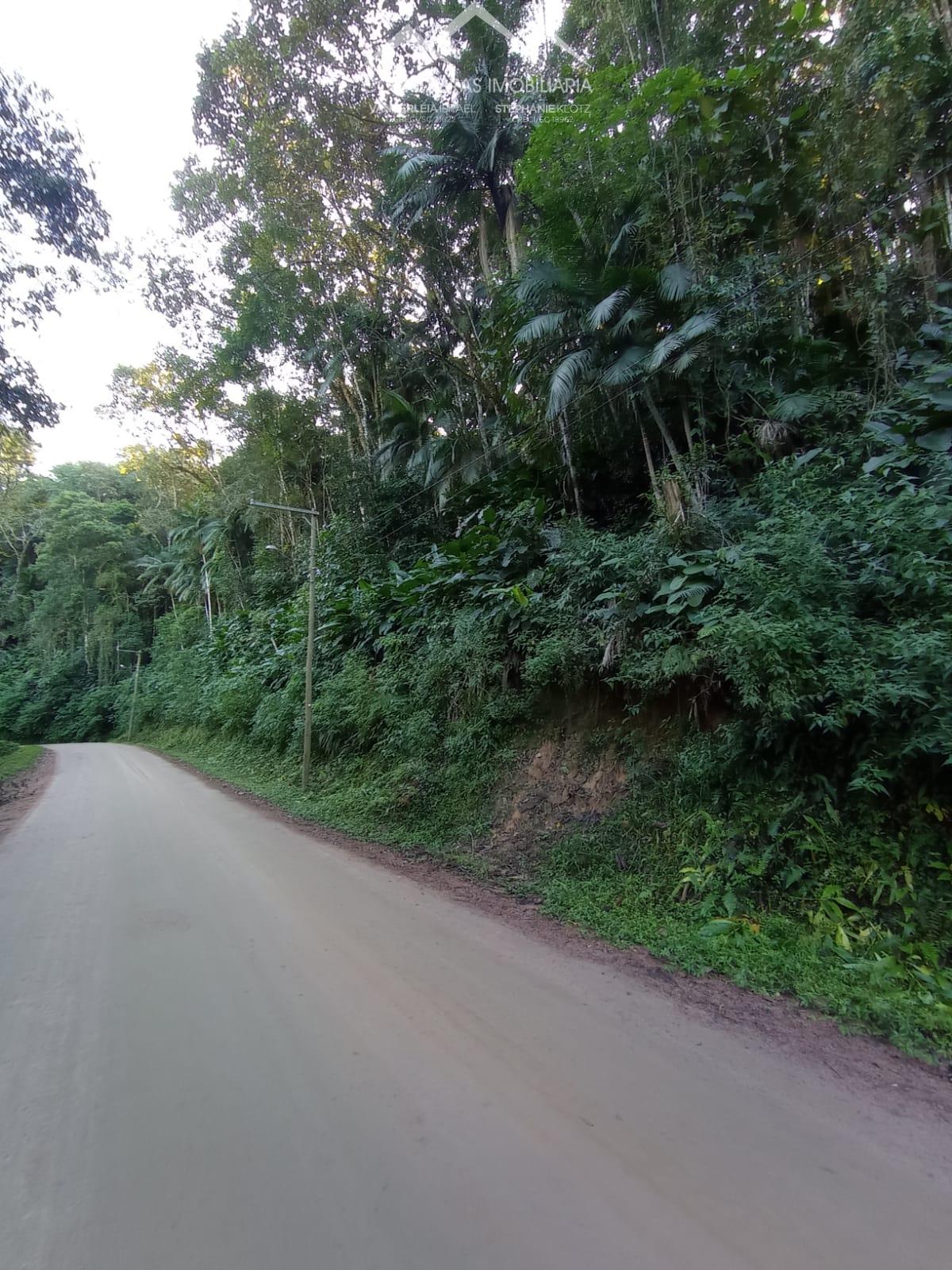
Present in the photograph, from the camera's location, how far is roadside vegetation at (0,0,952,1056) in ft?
16.5

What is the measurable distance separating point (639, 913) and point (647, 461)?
22.5 ft

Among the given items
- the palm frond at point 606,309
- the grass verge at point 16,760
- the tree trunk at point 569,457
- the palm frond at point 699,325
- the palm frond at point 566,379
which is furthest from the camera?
the grass verge at point 16,760

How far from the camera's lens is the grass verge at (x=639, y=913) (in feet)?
12.4

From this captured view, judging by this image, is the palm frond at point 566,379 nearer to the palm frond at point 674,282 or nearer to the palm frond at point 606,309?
the palm frond at point 606,309

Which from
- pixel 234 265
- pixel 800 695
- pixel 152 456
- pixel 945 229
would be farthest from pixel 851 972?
pixel 152 456

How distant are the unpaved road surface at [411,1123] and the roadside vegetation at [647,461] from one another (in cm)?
111

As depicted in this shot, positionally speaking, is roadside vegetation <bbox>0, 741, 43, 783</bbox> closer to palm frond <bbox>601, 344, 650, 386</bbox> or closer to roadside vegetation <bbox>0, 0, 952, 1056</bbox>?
roadside vegetation <bbox>0, 0, 952, 1056</bbox>

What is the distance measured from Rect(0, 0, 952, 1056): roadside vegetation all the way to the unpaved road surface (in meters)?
1.11

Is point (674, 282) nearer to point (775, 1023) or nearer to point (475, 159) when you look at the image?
point (475, 159)

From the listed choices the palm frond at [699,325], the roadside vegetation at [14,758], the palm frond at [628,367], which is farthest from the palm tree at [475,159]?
the roadside vegetation at [14,758]

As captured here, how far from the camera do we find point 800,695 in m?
5.05

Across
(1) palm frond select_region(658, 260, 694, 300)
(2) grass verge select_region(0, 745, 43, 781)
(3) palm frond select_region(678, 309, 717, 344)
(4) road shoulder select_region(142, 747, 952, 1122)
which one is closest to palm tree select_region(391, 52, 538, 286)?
(1) palm frond select_region(658, 260, 694, 300)

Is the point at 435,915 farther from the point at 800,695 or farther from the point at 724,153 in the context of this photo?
the point at 724,153

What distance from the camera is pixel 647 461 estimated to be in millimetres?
9938
